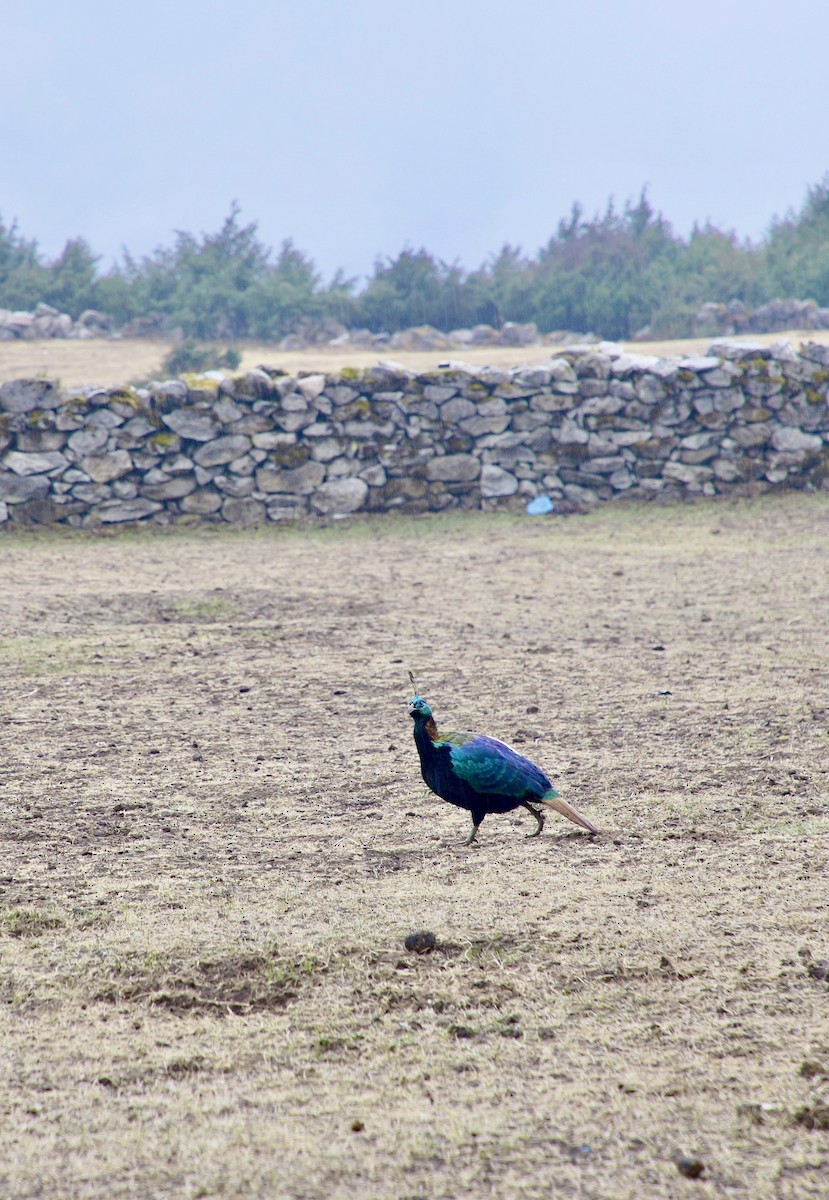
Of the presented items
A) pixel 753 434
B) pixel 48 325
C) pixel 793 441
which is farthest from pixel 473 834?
pixel 48 325

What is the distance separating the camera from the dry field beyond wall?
7.54 ft

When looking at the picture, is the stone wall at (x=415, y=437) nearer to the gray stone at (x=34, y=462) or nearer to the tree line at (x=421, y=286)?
the gray stone at (x=34, y=462)

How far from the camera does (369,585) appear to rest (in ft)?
29.0

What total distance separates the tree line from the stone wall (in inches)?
495

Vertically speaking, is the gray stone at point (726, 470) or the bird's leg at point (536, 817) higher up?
the gray stone at point (726, 470)

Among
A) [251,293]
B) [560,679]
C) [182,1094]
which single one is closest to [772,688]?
[560,679]

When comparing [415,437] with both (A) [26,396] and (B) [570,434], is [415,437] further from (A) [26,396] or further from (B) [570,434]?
(A) [26,396]

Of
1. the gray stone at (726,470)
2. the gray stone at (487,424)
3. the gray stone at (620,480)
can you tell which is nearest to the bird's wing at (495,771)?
the gray stone at (487,424)

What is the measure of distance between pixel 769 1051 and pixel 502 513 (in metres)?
9.78

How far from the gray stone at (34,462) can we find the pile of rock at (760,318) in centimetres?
1696

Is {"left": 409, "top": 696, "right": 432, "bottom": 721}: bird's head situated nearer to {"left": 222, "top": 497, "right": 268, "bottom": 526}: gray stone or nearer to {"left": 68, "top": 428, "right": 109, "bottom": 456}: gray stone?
{"left": 222, "top": 497, "right": 268, "bottom": 526}: gray stone

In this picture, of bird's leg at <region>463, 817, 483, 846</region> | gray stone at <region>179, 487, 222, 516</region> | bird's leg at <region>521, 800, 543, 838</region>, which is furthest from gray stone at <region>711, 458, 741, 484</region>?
bird's leg at <region>463, 817, 483, 846</region>

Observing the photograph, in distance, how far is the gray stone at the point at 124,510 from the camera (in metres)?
11.4

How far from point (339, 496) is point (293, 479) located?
1.72ft
